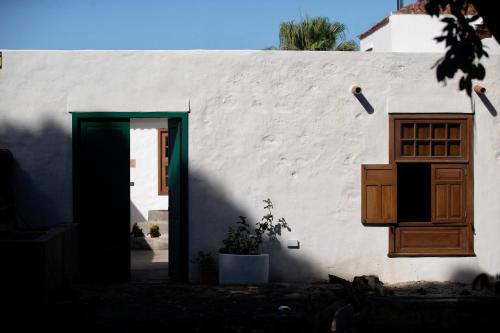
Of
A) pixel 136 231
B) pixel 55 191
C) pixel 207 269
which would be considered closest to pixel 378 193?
pixel 207 269

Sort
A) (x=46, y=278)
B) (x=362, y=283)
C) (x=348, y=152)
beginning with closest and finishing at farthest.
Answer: (x=46, y=278)
(x=362, y=283)
(x=348, y=152)

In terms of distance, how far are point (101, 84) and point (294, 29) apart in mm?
16225

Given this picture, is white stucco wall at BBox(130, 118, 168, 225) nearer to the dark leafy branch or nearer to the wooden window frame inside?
the wooden window frame inside

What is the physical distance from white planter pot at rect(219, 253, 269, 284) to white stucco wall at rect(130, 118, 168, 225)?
788cm

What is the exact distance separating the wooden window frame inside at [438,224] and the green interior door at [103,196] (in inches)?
142

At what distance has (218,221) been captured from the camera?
37.6 ft

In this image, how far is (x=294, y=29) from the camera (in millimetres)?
26906

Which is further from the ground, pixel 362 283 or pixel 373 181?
pixel 373 181

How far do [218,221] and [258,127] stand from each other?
1.36 meters

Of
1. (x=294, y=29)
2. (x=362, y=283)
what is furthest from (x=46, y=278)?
(x=294, y=29)

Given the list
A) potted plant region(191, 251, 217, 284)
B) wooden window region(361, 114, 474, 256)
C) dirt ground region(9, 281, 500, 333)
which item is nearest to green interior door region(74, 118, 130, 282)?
dirt ground region(9, 281, 500, 333)

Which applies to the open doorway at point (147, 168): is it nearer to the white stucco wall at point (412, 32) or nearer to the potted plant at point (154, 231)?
the potted plant at point (154, 231)

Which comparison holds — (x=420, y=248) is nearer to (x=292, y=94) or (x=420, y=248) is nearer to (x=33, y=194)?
(x=292, y=94)

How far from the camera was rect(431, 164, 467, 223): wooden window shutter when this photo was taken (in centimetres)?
1166
